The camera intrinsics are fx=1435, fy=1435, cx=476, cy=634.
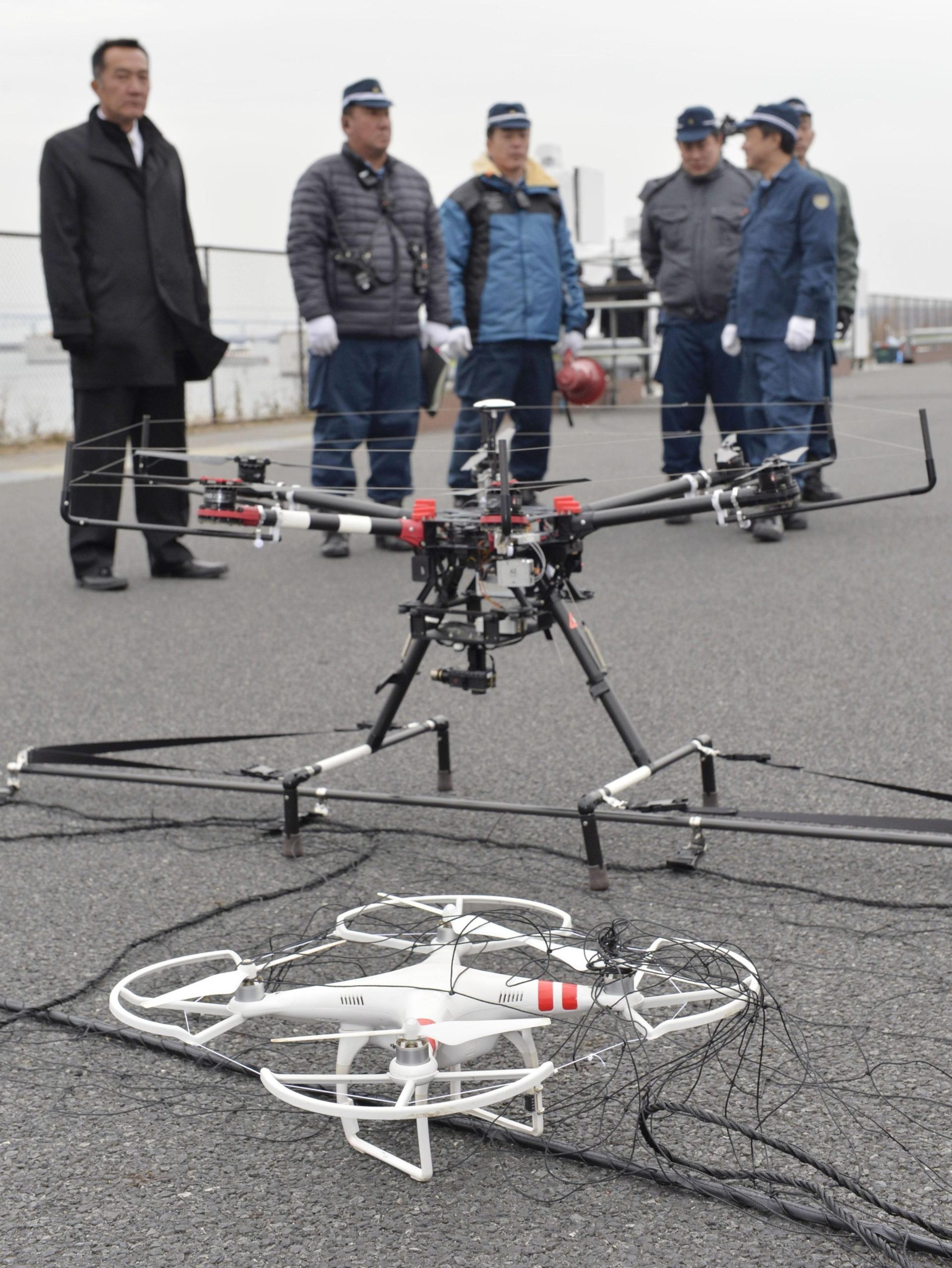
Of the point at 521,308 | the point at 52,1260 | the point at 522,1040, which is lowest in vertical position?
the point at 52,1260

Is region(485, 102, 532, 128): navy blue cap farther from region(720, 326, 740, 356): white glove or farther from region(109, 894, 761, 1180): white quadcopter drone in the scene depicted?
region(109, 894, 761, 1180): white quadcopter drone

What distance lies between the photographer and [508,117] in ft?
24.4

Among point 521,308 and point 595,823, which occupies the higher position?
point 521,308

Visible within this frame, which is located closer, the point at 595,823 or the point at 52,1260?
the point at 52,1260

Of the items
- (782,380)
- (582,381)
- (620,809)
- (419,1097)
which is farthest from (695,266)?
(419,1097)

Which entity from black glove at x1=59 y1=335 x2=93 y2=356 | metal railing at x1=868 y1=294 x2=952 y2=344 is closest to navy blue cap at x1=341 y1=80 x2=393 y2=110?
black glove at x1=59 y1=335 x2=93 y2=356

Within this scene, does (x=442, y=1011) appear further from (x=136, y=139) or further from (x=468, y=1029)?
(x=136, y=139)

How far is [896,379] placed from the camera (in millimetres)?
22375

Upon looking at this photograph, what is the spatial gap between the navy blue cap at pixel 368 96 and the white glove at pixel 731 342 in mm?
2117

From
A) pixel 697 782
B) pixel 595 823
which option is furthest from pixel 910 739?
pixel 595 823

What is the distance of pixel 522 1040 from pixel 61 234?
17.1 ft

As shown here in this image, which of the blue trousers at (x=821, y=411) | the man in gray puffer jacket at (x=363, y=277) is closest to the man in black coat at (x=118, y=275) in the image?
the man in gray puffer jacket at (x=363, y=277)

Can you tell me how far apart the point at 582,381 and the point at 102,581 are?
3593mm

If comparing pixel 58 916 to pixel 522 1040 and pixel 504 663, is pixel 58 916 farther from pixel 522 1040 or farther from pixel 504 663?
pixel 504 663
